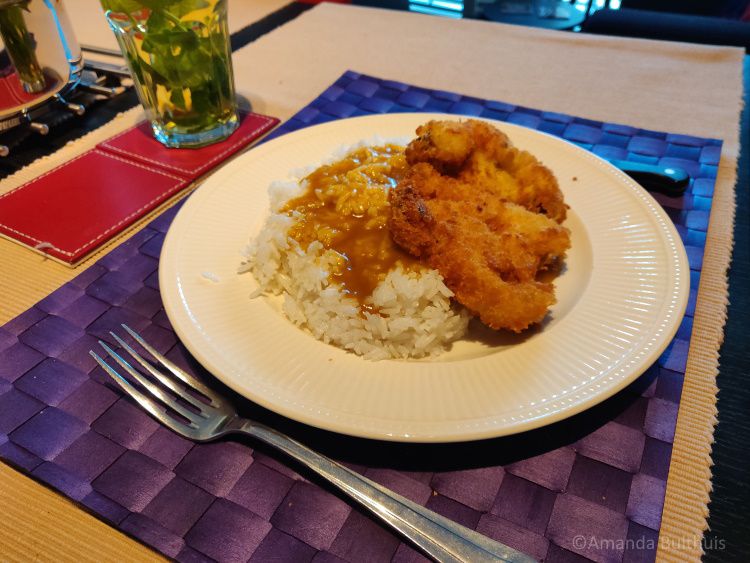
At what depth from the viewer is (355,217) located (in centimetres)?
172

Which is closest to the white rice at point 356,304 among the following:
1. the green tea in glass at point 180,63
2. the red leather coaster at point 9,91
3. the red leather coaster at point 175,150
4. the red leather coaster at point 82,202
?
the red leather coaster at point 82,202

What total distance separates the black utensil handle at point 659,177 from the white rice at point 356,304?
3.31 ft

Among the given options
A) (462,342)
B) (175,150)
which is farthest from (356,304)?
(175,150)

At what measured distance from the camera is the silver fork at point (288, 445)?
104 centimetres

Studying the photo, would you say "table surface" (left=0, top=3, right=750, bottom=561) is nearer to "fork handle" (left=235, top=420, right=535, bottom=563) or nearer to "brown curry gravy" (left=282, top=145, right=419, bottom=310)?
"fork handle" (left=235, top=420, right=535, bottom=563)

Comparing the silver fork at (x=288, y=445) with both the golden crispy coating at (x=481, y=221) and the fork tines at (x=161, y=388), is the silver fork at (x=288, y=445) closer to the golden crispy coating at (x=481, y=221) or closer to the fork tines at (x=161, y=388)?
the fork tines at (x=161, y=388)

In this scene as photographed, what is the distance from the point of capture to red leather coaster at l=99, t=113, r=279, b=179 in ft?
7.32

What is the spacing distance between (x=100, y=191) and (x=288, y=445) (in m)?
1.43

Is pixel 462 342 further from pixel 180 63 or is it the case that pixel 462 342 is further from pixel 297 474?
pixel 180 63

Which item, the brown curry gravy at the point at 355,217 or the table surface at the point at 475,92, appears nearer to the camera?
the table surface at the point at 475,92

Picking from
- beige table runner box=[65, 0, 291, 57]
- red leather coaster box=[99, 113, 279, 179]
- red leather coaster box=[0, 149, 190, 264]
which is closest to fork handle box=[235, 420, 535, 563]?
red leather coaster box=[0, 149, 190, 264]

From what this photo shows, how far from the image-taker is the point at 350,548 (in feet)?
3.55

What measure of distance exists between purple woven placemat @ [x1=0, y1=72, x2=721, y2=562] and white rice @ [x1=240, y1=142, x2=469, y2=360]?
0.95 feet

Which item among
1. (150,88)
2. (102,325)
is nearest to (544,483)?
(102,325)
